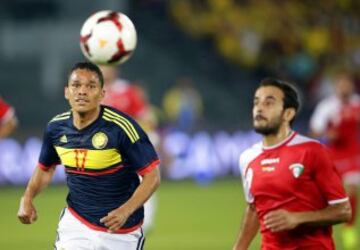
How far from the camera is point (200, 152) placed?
65.5ft

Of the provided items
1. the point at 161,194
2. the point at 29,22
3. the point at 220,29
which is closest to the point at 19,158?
the point at 161,194

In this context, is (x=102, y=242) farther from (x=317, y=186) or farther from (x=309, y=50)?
(x=309, y=50)

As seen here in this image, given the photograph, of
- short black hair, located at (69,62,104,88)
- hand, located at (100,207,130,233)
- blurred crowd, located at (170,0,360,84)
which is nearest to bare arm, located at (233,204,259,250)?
hand, located at (100,207,130,233)

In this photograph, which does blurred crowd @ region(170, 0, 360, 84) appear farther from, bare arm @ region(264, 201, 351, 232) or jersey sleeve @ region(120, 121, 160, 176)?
bare arm @ region(264, 201, 351, 232)

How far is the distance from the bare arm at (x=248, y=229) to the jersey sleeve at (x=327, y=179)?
1.90ft

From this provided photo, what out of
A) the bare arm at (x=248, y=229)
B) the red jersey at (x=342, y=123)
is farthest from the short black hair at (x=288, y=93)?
the red jersey at (x=342, y=123)

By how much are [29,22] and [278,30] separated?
6939 mm

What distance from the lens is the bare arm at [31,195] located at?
621 cm

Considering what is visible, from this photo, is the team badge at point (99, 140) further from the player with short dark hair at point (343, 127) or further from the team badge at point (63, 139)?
the player with short dark hair at point (343, 127)

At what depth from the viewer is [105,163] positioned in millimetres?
6148

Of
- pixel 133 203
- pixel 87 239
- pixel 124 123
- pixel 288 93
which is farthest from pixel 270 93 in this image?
pixel 87 239

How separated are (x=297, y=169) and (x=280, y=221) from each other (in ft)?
1.41

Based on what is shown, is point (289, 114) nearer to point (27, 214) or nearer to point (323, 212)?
point (323, 212)

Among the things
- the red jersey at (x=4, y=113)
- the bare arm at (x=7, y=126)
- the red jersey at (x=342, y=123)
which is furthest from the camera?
the red jersey at (x=342, y=123)
